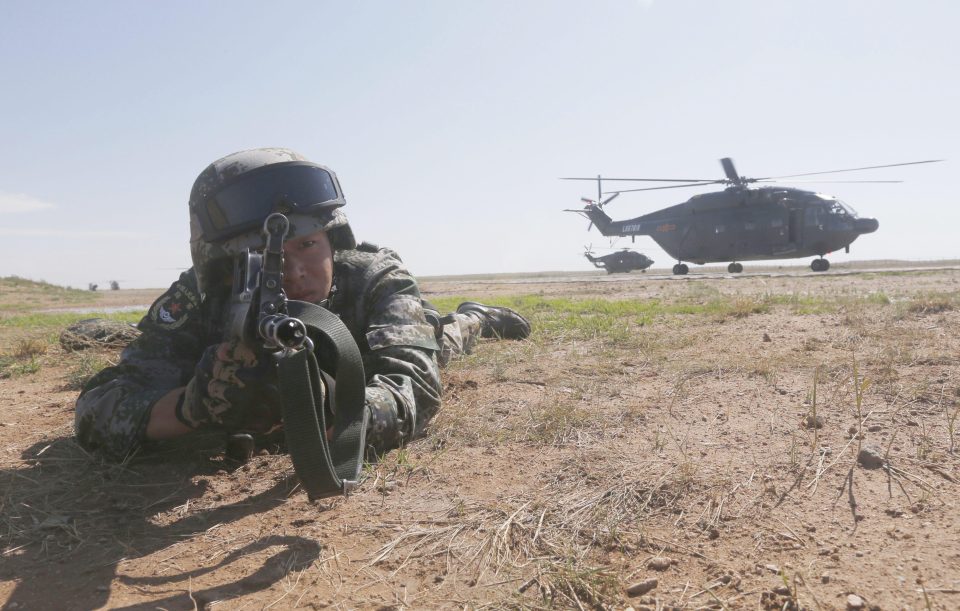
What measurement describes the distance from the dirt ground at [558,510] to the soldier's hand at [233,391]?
1.05 ft

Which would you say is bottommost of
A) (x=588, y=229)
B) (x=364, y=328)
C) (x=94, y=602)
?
(x=94, y=602)

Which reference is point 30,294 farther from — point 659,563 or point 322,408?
point 659,563

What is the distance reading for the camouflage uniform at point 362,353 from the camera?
2.54m

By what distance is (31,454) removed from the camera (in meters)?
2.93

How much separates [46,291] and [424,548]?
25.4 m

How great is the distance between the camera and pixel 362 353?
3.05m

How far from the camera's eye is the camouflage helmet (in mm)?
2666

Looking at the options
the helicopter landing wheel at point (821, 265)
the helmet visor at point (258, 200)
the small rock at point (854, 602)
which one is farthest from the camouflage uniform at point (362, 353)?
the helicopter landing wheel at point (821, 265)

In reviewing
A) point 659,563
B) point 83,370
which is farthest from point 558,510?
Result: point 83,370

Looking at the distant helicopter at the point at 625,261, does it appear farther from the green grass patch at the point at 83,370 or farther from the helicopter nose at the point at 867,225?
the green grass patch at the point at 83,370

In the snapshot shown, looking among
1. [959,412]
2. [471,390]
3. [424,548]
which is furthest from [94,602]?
[959,412]

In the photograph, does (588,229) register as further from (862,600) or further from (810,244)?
(862,600)

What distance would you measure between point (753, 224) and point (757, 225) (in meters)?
0.13

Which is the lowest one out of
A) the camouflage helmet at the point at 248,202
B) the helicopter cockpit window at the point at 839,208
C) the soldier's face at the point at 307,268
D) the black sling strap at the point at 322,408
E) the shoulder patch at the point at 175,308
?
the black sling strap at the point at 322,408
